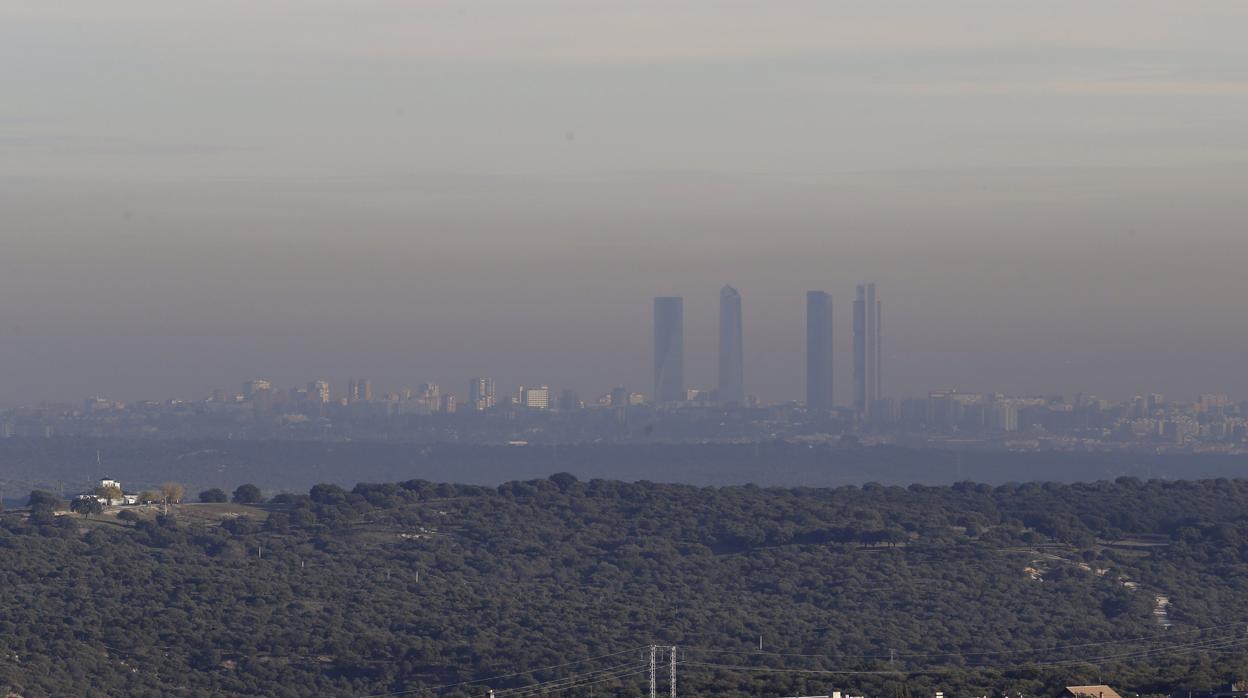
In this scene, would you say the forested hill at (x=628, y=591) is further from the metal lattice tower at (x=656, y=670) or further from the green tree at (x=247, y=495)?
the green tree at (x=247, y=495)

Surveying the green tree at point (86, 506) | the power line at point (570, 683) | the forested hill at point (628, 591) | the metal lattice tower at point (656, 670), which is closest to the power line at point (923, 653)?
the forested hill at point (628, 591)

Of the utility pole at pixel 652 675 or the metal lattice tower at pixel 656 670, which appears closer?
the utility pole at pixel 652 675

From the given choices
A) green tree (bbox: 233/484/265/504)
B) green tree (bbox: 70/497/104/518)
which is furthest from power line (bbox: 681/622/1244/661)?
green tree (bbox: 233/484/265/504)

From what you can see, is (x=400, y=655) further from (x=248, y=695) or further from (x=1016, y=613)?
(x=1016, y=613)

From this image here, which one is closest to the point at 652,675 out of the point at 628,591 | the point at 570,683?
the point at 570,683

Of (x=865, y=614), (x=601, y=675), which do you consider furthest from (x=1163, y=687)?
(x=865, y=614)

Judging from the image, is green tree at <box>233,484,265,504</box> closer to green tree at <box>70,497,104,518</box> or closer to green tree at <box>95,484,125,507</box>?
green tree at <box>95,484,125,507</box>

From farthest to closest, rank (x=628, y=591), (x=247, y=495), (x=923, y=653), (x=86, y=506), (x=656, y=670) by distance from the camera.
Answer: (x=247, y=495) < (x=86, y=506) < (x=628, y=591) < (x=923, y=653) < (x=656, y=670)

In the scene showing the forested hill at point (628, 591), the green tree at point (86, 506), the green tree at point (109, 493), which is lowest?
the forested hill at point (628, 591)

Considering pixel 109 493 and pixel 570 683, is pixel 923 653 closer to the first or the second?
pixel 570 683
